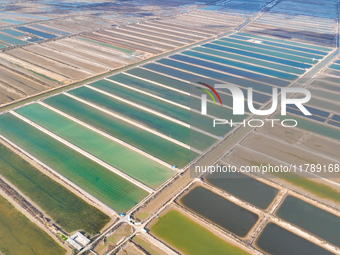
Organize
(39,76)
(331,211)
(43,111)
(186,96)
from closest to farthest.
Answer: (331,211)
(43,111)
(186,96)
(39,76)

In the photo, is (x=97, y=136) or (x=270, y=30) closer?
(x=97, y=136)

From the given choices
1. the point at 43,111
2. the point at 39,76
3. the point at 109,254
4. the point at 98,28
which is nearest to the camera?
the point at 109,254

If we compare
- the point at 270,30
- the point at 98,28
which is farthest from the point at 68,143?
the point at 270,30

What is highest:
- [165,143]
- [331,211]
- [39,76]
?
[39,76]

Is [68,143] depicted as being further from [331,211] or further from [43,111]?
Result: [331,211]

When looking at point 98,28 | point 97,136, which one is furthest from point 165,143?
point 98,28

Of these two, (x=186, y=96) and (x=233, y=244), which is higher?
(x=186, y=96)
